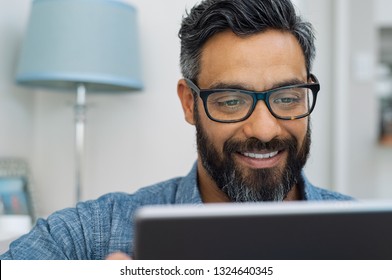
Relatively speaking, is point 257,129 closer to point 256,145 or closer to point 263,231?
point 256,145

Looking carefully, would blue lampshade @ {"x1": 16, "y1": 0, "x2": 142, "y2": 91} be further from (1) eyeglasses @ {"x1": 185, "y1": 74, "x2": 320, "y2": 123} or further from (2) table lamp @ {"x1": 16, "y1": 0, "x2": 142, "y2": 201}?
(1) eyeglasses @ {"x1": 185, "y1": 74, "x2": 320, "y2": 123}

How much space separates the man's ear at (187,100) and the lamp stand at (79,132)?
0.69 m

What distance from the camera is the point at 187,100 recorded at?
4.42ft

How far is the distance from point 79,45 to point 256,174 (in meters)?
0.91

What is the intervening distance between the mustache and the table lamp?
81 cm

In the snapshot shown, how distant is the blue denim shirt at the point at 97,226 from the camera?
1109 mm

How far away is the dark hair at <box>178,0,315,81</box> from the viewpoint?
116 cm

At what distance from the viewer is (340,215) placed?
53 centimetres

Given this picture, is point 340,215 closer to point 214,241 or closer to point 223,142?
point 214,241

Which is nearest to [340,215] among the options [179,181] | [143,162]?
[179,181]

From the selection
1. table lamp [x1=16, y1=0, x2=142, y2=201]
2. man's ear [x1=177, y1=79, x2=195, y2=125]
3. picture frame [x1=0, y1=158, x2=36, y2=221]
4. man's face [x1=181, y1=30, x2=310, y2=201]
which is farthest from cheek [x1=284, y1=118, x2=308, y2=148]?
picture frame [x1=0, y1=158, x2=36, y2=221]

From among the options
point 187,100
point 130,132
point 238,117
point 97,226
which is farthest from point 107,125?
point 238,117

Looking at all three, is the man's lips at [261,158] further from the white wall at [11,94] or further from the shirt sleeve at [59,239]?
the white wall at [11,94]
